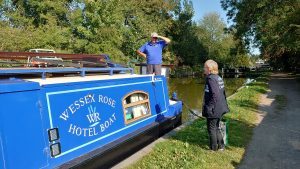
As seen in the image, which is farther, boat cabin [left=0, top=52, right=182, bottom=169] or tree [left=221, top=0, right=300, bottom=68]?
tree [left=221, top=0, right=300, bottom=68]

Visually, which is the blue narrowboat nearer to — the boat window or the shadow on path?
the boat window

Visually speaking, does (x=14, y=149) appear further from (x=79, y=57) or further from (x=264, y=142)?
(x=264, y=142)

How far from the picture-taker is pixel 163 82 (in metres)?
8.94

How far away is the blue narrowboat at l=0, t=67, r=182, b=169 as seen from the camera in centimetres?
416

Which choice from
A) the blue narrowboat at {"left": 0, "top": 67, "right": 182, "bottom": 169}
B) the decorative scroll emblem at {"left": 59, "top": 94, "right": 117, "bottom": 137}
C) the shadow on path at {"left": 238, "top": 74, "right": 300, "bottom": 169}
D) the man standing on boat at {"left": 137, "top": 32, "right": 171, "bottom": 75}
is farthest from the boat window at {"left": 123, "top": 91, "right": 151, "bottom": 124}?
the shadow on path at {"left": 238, "top": 74, "right": 300, "bottom": 169}

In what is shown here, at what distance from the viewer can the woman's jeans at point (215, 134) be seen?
617cm

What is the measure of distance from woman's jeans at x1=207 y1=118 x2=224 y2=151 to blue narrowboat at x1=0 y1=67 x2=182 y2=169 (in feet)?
4.63

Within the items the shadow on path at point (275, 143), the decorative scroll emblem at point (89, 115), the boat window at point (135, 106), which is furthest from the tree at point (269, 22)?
the decorative scroll emblem at point (89, 115)

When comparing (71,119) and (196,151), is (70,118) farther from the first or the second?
(196,151)

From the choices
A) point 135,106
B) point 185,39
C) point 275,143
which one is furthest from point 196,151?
point 185,39

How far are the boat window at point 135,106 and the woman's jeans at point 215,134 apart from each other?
1562 millimetres

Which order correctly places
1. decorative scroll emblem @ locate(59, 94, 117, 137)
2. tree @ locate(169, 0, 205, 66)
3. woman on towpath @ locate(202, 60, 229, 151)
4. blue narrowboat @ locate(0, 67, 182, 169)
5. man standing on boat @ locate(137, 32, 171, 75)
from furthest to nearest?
A: tree @ locate(169, 0, 205, 66) → man standing on boat @ locate(137, 32, 171, 75) → woman on towpath @ locate(202, 60, 229, 151) → decorative scroll emblem @ locate(59, 94, 117, 137) → blue narrowboat @ locate(0, 67, 182, 169)

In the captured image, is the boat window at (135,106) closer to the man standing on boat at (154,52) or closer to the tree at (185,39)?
the man standing on boat at (154,52)

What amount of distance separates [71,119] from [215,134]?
255 cm
